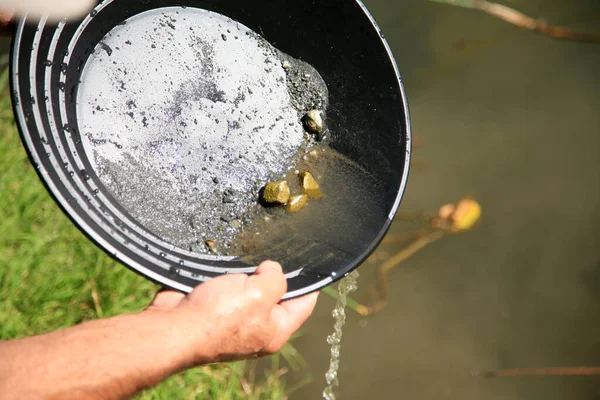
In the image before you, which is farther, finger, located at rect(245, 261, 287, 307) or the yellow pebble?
the yellow pebble

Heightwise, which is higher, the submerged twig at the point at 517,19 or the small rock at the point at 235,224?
the small rock at the point at 235,224

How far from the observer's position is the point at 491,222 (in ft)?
9.25

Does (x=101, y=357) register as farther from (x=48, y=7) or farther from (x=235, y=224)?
(x=48, y=7)

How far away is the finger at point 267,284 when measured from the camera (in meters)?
1.35

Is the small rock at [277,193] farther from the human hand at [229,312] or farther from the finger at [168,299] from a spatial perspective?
the finger at [168,299]

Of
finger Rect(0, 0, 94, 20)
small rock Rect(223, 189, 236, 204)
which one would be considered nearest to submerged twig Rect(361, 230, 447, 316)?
small rock Rect(223, 189, 236, 204)

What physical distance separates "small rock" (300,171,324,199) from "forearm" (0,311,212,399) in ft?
1.77

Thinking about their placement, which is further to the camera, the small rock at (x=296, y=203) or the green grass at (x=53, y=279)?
the green grass at (x=53, y=279)

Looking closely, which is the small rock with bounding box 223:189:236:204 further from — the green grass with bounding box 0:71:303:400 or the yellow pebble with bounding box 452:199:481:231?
the yellow pebble with bounding box 452:199:481:231

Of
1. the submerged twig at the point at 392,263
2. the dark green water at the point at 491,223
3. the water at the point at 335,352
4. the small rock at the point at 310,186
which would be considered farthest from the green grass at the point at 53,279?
the small rock at the point at 310,186

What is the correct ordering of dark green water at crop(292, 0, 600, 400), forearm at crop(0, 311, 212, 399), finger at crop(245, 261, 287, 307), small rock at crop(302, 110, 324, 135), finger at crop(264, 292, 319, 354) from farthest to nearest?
dark green water at crop(292, 0, 600, 400)
small rock at crop(302, 110, 324, 135)
finger at crop(264, 292, 319, 354)
finger at crop(245, 261, 287, 307)
forearm at crop(0, 311, 212, 399)

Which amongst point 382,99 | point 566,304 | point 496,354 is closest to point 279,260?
point 382,99

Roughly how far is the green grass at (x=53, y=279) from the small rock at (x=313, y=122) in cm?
97

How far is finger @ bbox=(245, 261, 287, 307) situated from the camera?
53.2 inches
